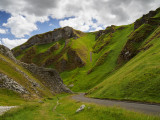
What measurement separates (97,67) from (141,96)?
75.4 meters

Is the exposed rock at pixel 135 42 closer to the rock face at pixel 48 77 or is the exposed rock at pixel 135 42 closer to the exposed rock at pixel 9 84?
the rock face at pixel 48 77

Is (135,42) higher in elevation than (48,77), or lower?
higher

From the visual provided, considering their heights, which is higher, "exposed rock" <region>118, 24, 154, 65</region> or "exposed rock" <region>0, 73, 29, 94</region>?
"exposed rock" <region>118, 24, 154, 65</region>

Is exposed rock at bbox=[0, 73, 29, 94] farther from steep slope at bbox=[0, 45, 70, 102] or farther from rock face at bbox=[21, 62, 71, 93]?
rock face at bbox=[21, 62, 71, 93]

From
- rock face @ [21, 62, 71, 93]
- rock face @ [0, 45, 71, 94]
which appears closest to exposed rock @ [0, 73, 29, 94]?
rock face @ [0, 45, 71, 94]

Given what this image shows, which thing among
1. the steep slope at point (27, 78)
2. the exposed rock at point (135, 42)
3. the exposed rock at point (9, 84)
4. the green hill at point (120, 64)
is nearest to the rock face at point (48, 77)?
the steep slope at point (27, 78)

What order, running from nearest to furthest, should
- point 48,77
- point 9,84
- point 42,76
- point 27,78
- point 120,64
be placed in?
point 9,84 → point 27,78 → point 42,76 → point 48,77 → point 120,64

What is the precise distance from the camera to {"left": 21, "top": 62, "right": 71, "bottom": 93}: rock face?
205 ft

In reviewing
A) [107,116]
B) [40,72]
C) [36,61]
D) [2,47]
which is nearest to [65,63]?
[36,61]

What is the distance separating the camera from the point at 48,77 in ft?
219

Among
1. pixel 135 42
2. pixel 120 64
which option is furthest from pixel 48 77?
pixel 135 42

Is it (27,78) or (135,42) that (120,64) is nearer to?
(135,42)

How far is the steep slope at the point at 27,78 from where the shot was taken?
118 feet

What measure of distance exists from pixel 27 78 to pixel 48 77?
18958mm
